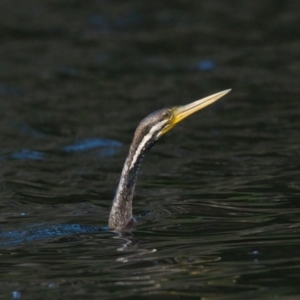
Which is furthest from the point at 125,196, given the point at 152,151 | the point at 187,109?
the point at 152,151

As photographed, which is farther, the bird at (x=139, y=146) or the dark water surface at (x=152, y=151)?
the bird at (x=139, y=146)

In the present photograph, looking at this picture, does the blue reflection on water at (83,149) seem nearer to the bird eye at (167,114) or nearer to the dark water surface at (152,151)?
the dark water surface at (152,151)

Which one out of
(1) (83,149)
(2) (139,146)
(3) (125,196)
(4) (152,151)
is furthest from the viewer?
(1) (83,149)

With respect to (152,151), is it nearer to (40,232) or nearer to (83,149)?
(83,149)

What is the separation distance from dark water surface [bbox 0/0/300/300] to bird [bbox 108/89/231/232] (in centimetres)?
23

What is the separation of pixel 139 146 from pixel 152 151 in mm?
5612

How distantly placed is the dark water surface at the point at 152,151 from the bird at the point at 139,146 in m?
0.23

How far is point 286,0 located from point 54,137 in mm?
11668

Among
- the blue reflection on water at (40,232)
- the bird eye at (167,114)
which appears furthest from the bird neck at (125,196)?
the bird eye at (167,114)

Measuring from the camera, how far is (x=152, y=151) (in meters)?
16.4

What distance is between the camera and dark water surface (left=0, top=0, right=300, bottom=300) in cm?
886

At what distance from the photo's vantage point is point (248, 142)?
16.2 m

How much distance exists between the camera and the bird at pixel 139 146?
10.7 metres

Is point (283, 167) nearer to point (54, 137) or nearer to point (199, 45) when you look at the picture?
point (54, 137)
